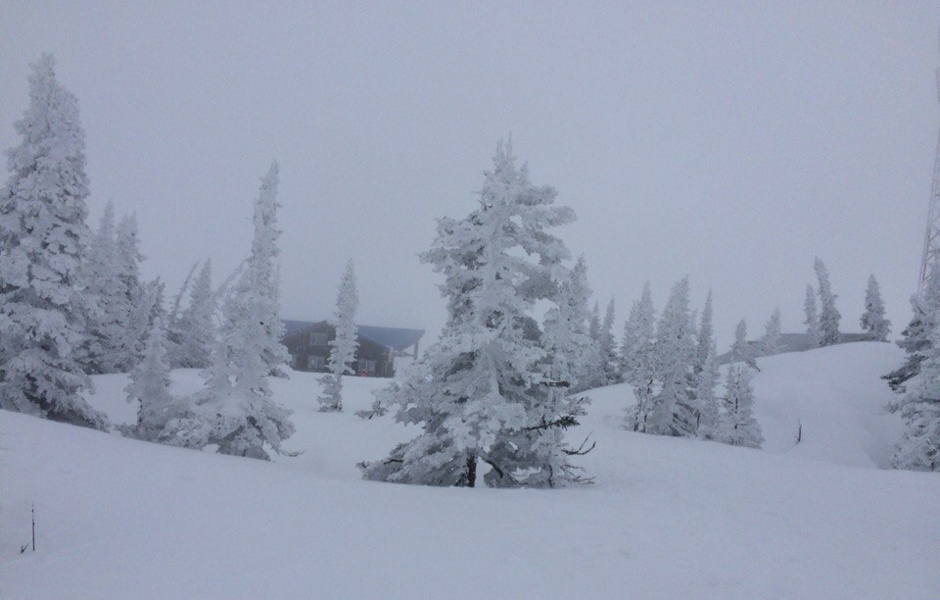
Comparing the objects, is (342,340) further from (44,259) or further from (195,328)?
(44,259)

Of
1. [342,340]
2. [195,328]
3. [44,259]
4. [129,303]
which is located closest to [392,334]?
[195,328]

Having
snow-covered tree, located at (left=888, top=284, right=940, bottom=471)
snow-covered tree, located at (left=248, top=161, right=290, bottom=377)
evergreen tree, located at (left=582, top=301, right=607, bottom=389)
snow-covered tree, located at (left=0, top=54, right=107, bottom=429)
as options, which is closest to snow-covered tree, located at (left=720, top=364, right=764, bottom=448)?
snow-covered tree, located at (left=888, top=284, right=940, bottom=471)

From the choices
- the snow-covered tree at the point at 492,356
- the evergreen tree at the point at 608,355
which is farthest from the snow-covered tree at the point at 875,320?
the snow-covered tree at the point at 492,356

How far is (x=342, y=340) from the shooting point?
4378 centimetres

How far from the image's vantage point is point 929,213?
1694 inches

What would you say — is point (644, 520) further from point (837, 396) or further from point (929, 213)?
point (929, 213)

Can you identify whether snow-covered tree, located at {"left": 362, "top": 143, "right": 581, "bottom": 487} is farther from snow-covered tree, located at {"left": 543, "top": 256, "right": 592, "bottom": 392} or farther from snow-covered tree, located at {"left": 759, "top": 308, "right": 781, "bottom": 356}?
snow-covered tree, located at {"left": 759, "top": 308, "right": 781, "bottom": 356}

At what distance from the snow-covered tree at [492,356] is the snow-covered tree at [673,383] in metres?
27.4

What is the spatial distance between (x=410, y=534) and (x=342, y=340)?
38310mm

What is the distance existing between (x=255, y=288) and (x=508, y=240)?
28.7 feet

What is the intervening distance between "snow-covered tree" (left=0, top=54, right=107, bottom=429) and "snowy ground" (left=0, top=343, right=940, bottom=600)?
4147 millimetres

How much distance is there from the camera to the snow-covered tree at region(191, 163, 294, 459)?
49.0ft

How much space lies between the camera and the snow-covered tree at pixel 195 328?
4969cm

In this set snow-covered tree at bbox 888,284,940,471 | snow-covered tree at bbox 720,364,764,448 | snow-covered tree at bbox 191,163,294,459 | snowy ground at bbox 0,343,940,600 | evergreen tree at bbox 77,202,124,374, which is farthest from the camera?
snow-covered tree at bbox 720,364,764,448
